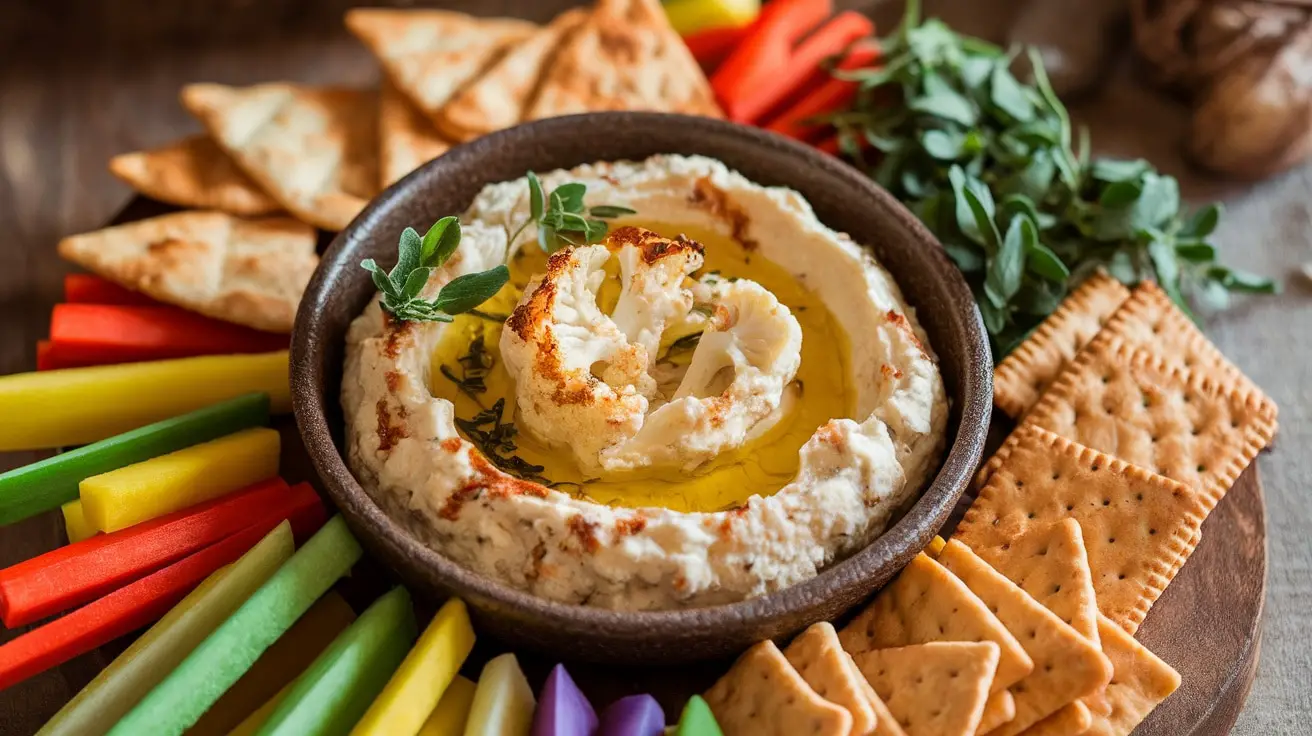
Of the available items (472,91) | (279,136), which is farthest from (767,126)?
(279,136)

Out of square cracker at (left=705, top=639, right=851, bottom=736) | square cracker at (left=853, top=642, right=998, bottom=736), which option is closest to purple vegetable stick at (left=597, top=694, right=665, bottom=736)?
square cracker at (left=705, top=639, right=851, bottom=736)

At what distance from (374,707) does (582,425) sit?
91 cm

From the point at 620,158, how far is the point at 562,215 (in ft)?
2.11

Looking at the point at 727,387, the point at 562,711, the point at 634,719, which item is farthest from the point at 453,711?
the point at 727,387

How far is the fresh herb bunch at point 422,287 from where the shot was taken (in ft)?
11.3

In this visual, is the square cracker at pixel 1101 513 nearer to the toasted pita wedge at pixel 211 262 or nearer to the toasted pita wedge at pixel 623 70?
the toasted pita wedge at pixel 623 70

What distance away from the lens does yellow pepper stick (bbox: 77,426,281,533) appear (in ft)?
11.1

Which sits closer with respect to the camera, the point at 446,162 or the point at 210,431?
the point at 210,431

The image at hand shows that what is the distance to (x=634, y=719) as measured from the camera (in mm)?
3029

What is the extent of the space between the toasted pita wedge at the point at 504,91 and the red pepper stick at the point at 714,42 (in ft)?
1.80

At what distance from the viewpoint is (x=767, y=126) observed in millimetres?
5168

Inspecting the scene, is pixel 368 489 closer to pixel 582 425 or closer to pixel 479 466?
pixel 479 466

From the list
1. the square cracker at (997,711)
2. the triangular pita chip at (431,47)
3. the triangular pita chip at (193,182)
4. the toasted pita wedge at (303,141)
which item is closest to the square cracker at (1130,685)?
the square cracker at (997,711)

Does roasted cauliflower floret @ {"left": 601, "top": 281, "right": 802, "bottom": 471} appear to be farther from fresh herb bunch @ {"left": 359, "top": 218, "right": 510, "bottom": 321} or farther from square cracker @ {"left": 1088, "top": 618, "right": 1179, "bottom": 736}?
square cracker @ {"left": 1088, "top": 618, "right": 1179, "bottom": 736}
